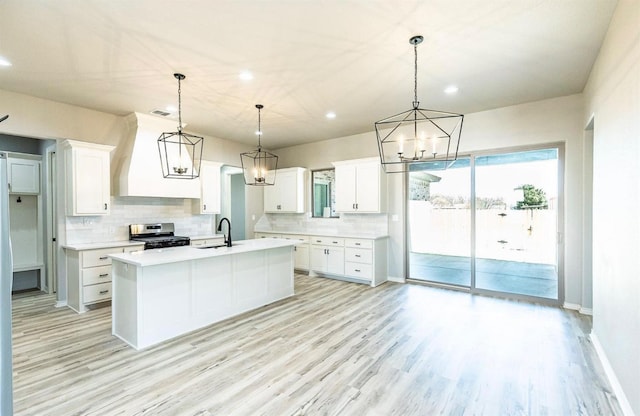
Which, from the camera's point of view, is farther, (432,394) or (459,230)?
(459,230)

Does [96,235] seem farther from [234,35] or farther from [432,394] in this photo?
[432,394]

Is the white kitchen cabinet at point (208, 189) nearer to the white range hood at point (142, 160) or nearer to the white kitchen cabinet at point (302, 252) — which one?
the white range hood at point (142, 160)

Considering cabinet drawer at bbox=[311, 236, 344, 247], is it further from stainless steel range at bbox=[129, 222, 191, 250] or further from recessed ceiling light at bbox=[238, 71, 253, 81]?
recessed ceiling light at bbox=[238, 71, 253, 81]

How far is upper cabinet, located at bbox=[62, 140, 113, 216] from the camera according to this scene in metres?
4.30

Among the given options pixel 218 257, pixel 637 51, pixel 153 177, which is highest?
pixel 637 51

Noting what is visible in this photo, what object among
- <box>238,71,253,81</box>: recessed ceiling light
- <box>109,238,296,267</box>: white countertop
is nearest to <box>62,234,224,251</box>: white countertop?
<box>109,238,296,267</box>: white countertop

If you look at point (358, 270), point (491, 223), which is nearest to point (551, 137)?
point (491, 223)

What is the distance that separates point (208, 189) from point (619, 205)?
229 inches

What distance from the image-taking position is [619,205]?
2.26 metres

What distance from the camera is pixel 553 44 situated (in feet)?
9.46

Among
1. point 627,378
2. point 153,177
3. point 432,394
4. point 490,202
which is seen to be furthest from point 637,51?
point 153,177

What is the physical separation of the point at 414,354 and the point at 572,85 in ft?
12.6

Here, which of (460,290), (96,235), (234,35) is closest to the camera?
(234,35)

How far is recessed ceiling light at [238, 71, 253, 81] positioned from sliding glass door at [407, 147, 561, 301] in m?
3.48
